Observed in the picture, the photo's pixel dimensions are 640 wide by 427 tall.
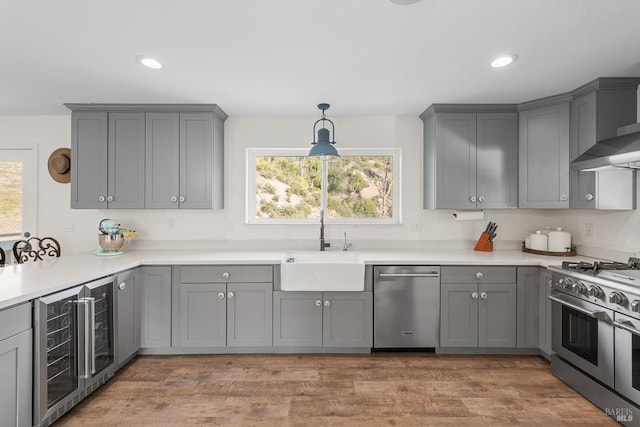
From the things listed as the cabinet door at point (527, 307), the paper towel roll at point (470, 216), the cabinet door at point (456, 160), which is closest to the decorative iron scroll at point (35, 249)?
the cabinet door at point (456, 160)

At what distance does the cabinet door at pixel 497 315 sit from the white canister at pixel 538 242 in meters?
0.60

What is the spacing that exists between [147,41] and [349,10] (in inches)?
47.6

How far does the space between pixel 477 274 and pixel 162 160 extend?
301cm

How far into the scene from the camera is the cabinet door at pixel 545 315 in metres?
2.70

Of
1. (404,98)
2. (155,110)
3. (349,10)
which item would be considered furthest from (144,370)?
(404,98)

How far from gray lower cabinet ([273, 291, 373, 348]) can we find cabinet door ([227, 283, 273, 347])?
0.08 meters

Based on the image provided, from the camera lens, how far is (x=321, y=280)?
277 cm

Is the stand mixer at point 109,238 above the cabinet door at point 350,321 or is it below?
above

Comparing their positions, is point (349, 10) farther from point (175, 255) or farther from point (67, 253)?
point (67, 253)

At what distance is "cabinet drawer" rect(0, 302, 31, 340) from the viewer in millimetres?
1596

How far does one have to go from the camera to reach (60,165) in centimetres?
342

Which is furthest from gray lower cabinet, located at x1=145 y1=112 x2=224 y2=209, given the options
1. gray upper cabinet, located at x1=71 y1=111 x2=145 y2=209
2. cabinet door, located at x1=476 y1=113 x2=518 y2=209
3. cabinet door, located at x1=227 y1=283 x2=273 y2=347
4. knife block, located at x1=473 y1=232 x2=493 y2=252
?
knife block, located at x1=473 y1=232 x2=493 y2=252

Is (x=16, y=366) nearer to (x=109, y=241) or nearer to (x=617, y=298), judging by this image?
(x=109, y=241)

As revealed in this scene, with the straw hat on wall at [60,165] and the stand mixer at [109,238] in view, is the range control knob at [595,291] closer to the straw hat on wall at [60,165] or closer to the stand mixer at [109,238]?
the stand mixer at [109,238]
